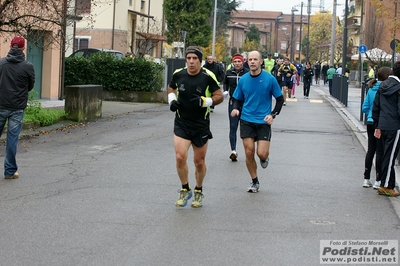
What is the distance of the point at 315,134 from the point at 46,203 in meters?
10.3

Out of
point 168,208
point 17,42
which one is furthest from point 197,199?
point 17,42

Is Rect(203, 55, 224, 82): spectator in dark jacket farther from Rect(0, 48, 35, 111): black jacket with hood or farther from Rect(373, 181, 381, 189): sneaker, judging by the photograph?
Rect(373, 181, 381, 189): sneaker

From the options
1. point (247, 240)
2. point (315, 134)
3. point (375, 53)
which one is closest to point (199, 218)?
point (247, 240)

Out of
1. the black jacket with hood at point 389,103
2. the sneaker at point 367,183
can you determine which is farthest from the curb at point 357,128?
the black jacket with hood at point 389,103

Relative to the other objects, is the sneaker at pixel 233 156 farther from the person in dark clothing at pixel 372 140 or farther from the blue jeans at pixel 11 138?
the blue jeans at pixel 11 138

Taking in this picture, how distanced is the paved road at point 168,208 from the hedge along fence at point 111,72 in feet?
38.4

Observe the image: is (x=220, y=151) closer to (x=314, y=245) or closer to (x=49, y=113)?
(x=49, y=113)

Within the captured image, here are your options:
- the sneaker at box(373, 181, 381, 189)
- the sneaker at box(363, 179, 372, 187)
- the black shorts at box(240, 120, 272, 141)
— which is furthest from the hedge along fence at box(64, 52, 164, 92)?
the black shorts at box(240, 120, 272, 141)

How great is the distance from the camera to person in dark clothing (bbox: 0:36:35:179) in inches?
408

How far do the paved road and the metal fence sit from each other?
48.1 ft

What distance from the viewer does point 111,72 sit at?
87.7 feet

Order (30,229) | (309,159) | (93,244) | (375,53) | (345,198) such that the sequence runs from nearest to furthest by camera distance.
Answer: (93,244) < (30,229) < (345,198) < (309,159) < (375,53)

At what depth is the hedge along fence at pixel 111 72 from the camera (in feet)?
87.6

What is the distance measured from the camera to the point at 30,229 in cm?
728
